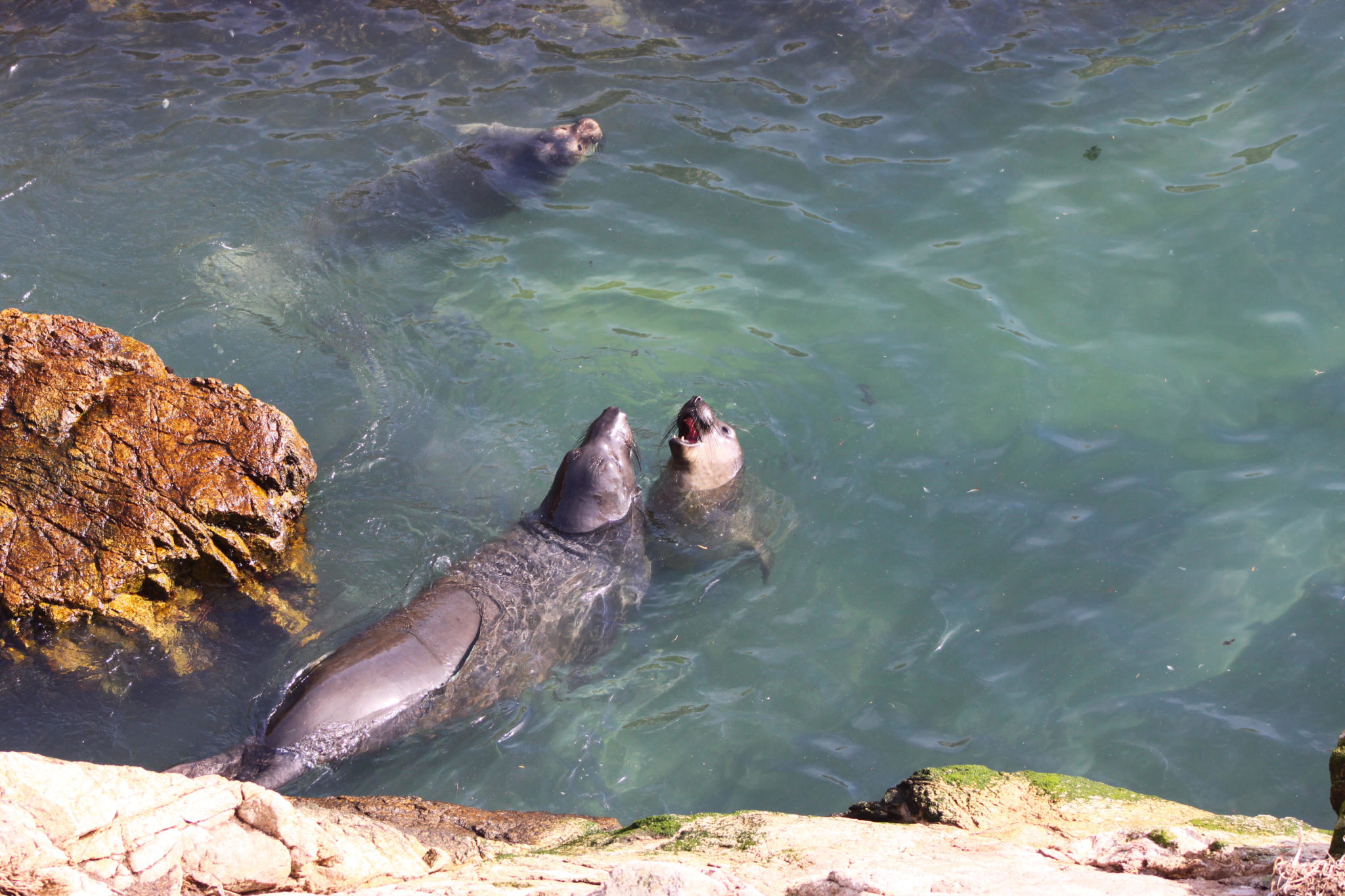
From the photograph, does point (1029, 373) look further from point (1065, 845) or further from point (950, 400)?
point (1065, 845)

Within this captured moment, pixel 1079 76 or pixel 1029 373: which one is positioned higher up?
pixel 1079 76

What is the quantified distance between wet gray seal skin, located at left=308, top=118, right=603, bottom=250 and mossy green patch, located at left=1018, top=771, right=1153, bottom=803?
6620 millimetres

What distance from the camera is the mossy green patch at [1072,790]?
11.5 feet

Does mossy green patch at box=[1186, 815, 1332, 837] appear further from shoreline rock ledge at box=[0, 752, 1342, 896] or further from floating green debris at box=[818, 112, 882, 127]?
floating green debris at box=[818, 112, 882, 127]

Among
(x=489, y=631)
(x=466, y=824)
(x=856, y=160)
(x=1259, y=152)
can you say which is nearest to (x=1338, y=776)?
(x=466, y=824)

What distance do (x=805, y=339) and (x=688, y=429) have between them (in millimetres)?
1599

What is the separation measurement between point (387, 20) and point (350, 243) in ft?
13.7

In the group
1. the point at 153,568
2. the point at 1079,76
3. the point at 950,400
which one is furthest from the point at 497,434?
the point at 1079,76

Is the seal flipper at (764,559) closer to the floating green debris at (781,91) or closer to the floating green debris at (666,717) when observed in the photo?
the floating green debris at (666,717)

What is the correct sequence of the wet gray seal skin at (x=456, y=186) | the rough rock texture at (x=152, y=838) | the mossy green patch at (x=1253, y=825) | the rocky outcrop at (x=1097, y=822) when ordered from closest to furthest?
the rough rock texture at (x=152, y=838), the rocky outcrop at (x=1097, y=822), the mossy green patch at (x=1253, y=825), the wet gray seal skin at (x=456, y=186)

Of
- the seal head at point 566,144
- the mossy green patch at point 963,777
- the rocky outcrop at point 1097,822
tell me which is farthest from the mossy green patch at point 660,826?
the seal head at point 566,144

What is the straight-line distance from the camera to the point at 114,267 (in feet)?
24.6

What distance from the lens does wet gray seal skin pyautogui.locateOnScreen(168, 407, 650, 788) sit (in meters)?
4.32

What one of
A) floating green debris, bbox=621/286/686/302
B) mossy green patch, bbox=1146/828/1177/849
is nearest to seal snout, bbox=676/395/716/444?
floating green debris, bbox=621/286/686/302
